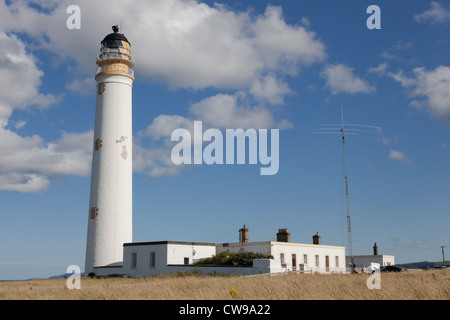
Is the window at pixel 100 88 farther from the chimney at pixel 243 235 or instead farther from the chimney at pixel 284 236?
the chimney at pixel 284 236

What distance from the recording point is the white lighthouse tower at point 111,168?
40.0 meters

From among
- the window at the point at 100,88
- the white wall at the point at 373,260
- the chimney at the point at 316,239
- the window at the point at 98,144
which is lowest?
the white wall at the point at 373,260

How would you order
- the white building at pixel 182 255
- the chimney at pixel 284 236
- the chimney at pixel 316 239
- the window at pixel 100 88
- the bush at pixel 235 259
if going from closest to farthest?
1. the bush at pixel 235 259
2. the white building at pixel 182 255
3. the window at pixel 100 88
4. the chimney at pixel 284 236
5. the chimney at pixel 316 239

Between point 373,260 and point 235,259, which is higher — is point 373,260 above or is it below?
below

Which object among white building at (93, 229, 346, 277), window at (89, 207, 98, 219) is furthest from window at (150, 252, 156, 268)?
window at (89, 207, 98, 219)

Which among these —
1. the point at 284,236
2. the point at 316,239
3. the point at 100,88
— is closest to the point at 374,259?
the point at 316,239

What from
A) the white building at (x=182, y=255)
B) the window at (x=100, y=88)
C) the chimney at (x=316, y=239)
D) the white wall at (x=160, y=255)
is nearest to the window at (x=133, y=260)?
the white building at (x=182, y=255)

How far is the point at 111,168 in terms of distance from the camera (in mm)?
40438

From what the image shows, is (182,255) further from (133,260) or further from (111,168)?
(111,168)

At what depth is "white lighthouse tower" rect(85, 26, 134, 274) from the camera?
3997cm
